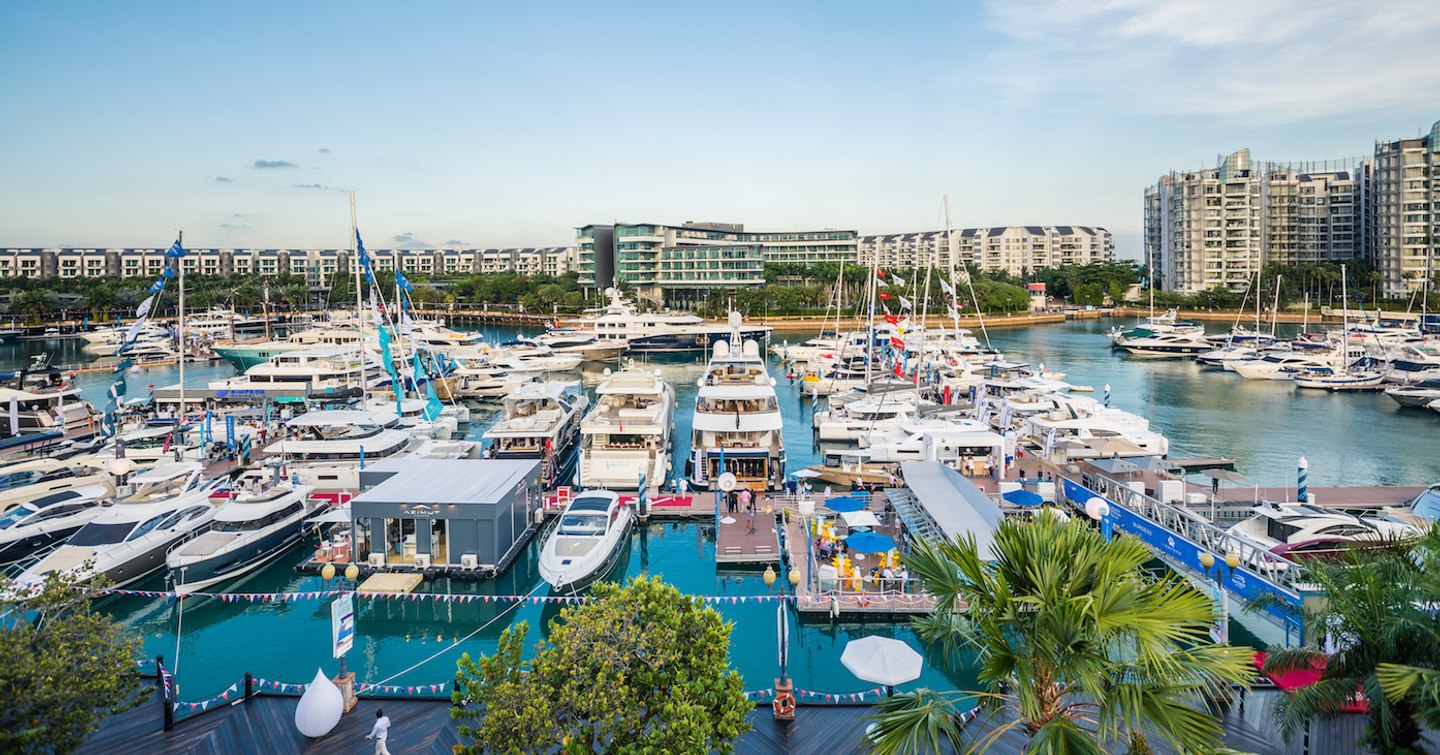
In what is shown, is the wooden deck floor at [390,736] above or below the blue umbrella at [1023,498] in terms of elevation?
below

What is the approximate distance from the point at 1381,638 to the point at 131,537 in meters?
28.2

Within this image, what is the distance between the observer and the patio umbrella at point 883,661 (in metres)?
15.0

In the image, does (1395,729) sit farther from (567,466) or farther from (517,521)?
(567,466)

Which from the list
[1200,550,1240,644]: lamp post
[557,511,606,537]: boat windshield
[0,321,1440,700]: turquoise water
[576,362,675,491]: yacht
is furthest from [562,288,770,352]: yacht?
[1200,550,1240,644]: lamp post

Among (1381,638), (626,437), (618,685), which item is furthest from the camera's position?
(626,437)

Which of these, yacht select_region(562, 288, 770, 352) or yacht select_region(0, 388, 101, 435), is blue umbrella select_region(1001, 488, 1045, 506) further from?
yacht select_region(562, 288, 770, 352)

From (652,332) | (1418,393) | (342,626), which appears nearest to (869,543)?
(342,626)

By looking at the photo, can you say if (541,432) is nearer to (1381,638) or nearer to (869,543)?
(869,543)

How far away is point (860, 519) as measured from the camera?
25703 millimetres

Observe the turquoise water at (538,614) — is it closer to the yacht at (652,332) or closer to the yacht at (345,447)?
the yacht at (345,447)

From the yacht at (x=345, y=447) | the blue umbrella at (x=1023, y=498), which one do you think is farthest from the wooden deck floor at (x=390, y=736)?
the yacht at (x=345, y=447)

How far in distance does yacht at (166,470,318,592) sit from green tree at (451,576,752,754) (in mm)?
16861

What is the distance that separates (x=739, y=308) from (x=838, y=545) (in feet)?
324

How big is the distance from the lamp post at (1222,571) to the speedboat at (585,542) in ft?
49.0
